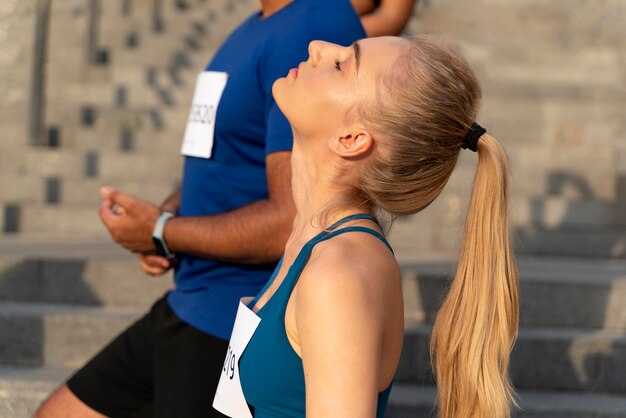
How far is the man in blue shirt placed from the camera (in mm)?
2203

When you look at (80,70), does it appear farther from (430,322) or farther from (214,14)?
(430,322)

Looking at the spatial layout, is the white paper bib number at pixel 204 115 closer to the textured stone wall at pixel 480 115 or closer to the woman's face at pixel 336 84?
the woman's face at pixel 336 84

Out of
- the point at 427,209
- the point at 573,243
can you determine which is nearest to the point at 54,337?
the point at 427,209

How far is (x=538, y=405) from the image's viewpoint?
3.35 meters

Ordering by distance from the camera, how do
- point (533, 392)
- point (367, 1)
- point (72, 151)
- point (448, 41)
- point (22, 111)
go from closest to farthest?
1. point (448, 41)
2. point (367, 1)
3. point (533, 392)
4. point (72, 151)
5. point (22, 111)

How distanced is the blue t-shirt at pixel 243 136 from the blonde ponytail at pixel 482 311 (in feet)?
1.93

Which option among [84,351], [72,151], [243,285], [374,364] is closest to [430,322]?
[84,351]

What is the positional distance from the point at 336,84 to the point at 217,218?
0.62m

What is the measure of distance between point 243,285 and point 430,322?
161cm

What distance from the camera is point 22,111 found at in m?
7.34

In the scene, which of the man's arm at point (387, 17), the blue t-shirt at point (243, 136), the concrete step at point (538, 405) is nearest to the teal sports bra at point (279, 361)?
the blue t-shirt at point (243, 136)

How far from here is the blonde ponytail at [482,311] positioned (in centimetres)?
169

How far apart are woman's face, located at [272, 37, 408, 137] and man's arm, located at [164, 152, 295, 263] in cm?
36

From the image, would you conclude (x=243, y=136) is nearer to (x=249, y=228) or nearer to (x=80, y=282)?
(x=249, y=228)
